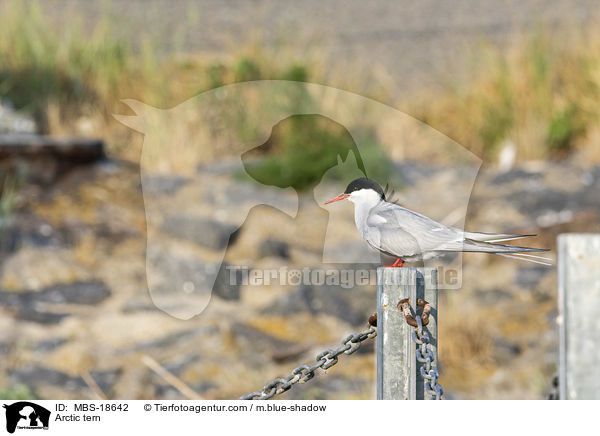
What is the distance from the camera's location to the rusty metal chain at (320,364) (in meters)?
2.05

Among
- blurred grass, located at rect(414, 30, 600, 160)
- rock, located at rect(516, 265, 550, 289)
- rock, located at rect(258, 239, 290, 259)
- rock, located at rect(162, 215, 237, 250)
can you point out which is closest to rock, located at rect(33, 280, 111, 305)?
rock, located at rect(162, 215, 237, 250)

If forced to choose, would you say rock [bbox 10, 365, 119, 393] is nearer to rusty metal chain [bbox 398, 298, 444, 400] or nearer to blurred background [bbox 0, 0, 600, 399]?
blurred background [bbox 0, 0, 600, 399]

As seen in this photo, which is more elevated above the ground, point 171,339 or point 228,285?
point 228,285

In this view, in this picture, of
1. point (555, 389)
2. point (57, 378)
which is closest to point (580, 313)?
point (555, 389)

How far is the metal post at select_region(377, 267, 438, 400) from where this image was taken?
1.95m

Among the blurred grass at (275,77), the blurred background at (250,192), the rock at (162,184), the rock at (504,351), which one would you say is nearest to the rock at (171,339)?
the blurred background at (250,192)

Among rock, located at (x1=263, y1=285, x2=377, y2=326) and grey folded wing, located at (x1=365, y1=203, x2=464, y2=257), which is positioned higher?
rock, located at (x1=263, y1=285, x2=377, y2=326)

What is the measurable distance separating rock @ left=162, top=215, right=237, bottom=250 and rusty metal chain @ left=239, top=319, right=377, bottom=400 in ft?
12.1

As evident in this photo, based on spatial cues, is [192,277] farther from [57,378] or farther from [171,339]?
[57,378]

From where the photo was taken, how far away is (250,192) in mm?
6223

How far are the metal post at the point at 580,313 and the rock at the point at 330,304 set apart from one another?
7.92ft

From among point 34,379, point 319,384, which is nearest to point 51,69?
point 34,379
